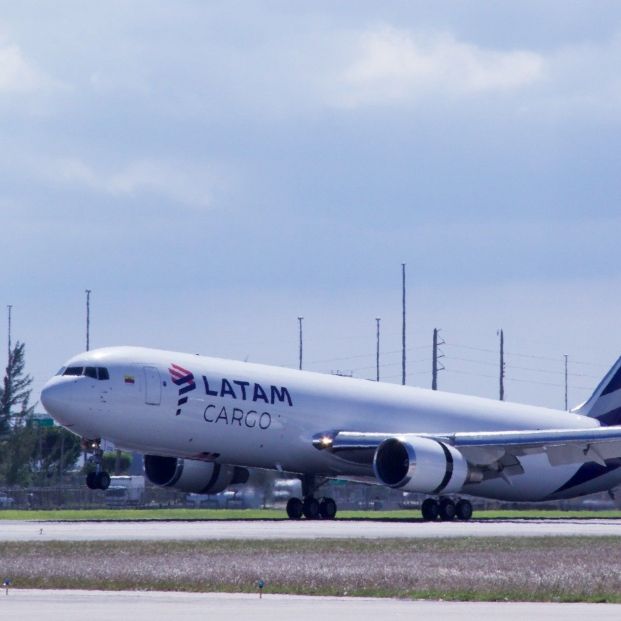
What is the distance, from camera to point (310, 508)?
48969 mm

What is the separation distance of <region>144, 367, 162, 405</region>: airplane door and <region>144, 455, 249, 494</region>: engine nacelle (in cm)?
487

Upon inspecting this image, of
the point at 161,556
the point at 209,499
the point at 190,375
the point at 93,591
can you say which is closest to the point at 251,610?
the point at 93,591

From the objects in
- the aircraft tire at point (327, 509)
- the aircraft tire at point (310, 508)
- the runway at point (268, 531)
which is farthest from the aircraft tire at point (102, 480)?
the aircraft tire at point (327, 509)

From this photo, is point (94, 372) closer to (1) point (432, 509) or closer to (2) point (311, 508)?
(2) point (311, 508)

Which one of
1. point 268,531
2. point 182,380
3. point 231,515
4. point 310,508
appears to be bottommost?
point 231,515

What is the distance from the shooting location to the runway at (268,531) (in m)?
33.8

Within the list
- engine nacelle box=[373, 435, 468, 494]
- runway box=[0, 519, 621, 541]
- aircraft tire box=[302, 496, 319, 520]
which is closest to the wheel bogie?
engine nacelle box=[373, 435, 468, 494]

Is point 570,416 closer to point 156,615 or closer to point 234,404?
point 234,404

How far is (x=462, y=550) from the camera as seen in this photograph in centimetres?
2858

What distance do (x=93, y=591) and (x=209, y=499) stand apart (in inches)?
1962

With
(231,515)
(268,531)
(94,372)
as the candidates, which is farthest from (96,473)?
(231,515)

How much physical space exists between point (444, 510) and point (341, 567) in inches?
949

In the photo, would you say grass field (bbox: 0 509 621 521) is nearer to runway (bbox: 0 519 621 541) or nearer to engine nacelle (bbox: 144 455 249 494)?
engine nacelle (bbox: 144 455 249 494)

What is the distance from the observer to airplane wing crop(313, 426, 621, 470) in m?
46.2
